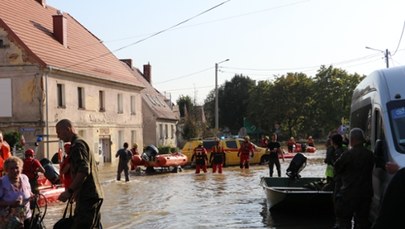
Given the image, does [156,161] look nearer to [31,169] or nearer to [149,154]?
[149,154]

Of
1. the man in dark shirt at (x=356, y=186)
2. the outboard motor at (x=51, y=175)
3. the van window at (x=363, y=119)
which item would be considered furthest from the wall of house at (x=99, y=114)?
the man in dark shirt at (x=356, y=186)

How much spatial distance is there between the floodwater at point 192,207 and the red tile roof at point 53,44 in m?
12.3

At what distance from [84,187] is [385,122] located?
14.4ft

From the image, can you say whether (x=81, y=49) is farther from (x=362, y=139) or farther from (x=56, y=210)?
(x=362, y=139)

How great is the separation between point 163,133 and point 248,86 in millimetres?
44793

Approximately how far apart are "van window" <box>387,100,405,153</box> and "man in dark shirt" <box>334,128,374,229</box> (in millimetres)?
479

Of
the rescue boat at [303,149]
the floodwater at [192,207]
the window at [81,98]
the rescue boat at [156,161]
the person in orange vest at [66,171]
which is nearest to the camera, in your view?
the person in orange vest at [66,171]

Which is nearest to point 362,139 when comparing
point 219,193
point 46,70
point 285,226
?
point 285,226

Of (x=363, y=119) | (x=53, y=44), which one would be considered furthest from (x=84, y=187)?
(x=53, y=44)

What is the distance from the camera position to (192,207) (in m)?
15.4

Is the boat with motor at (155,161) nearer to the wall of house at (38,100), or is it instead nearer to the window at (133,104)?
the wall of house at (38,100)

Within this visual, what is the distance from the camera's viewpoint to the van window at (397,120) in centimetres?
851

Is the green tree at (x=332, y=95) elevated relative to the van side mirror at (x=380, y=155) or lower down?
elevated

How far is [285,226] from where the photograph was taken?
11.7 m
